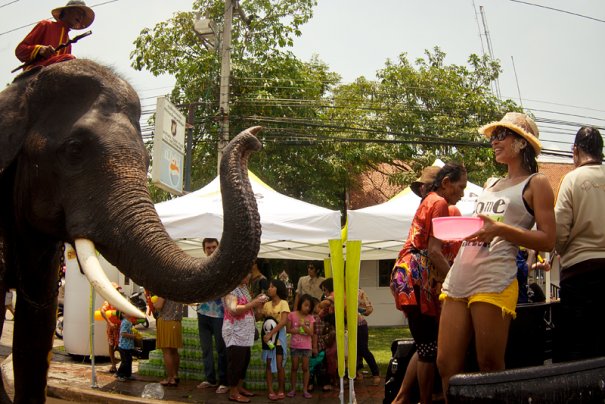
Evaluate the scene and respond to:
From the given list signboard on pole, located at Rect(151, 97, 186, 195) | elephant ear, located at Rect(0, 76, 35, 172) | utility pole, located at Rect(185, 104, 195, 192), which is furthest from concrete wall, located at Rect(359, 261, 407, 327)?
elephant ear, located at Rect(0, 76, 35, 172)

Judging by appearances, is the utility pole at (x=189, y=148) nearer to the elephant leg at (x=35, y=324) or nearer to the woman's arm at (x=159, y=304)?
the woman's arm at (x=159, y=304)

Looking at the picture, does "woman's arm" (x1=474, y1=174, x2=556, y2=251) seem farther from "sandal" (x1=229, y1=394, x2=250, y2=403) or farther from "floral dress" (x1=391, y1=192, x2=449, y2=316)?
"sandal" (x1=229, y1=394, x2=250, y2=403)

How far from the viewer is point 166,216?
30.7ft

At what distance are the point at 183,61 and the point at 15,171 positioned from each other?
19859mm

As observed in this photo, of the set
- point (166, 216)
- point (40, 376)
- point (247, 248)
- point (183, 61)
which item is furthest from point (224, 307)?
point (183, 61)

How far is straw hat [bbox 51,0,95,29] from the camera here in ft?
13.9

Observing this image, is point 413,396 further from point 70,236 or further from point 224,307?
point 224,307

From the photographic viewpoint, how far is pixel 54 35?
4102 mm

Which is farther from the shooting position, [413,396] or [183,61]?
[183,61]

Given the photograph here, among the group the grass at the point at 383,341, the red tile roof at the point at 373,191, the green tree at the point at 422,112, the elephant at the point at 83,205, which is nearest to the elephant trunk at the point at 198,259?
the elephant at the point at 83,205

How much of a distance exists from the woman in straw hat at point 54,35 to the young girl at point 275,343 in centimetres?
630

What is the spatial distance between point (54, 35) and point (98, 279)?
180 centimetres

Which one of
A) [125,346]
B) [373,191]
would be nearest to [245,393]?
[125,346]

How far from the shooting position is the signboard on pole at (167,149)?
14273mm
